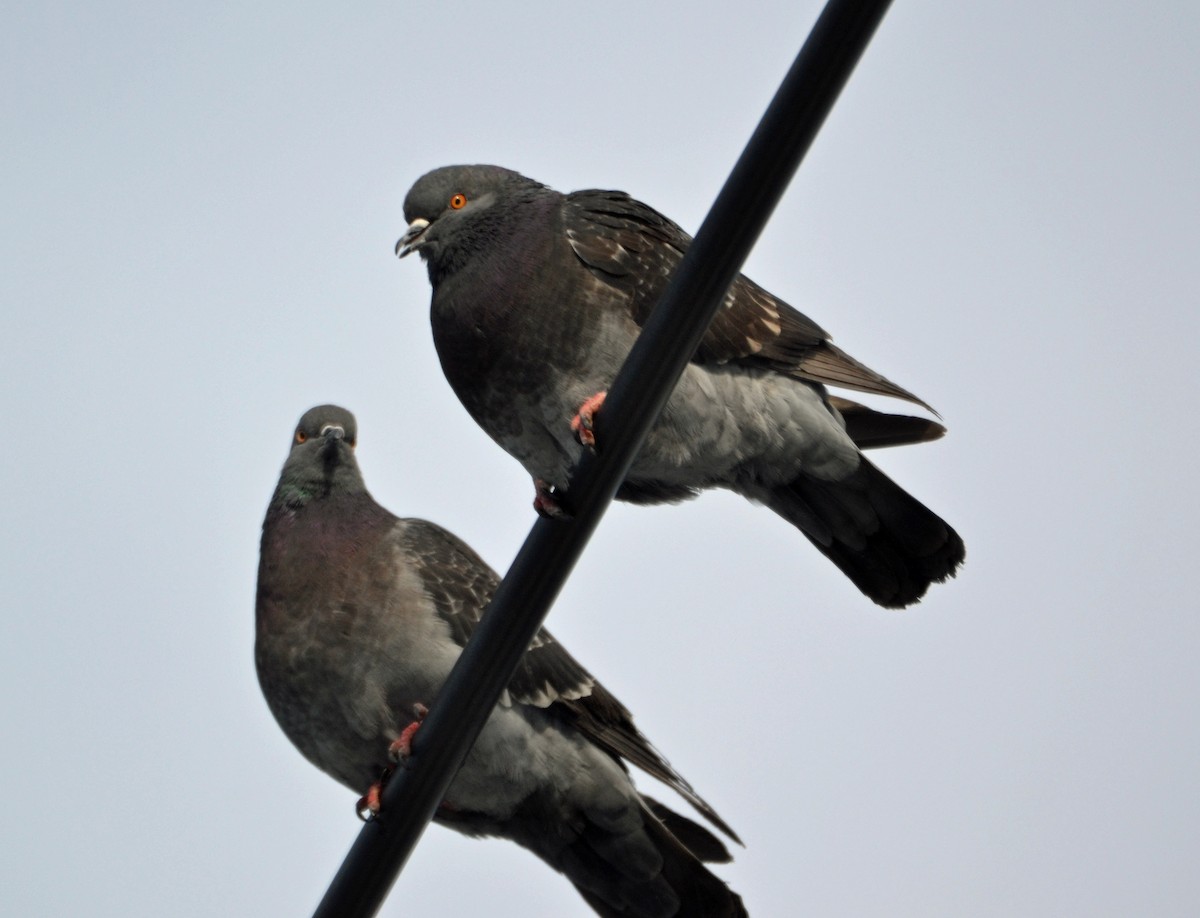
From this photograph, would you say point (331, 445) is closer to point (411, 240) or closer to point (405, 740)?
point (411, 240)

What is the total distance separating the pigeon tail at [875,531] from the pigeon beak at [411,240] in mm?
1965

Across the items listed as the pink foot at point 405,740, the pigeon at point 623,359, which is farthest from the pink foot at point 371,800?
the pigeon at point 623,359

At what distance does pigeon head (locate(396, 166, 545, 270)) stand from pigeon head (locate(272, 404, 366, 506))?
1.16m

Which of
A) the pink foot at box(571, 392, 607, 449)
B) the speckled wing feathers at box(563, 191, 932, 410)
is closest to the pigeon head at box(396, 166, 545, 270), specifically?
the speckled wing feathers at box(563, 191, 932, 410)

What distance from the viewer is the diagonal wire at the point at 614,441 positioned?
131 inches

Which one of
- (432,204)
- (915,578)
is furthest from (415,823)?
(432,204)

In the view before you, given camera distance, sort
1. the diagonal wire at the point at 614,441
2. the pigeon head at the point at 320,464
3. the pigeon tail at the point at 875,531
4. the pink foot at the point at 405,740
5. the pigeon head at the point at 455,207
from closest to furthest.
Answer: the diagonal wire at the point at 614,441 < the pink foot at the point at 405,740 < the pigeon tail at the point at 875,531 < the pigeon head at the point at 455,207 < the pigeon head at the point at 320,464

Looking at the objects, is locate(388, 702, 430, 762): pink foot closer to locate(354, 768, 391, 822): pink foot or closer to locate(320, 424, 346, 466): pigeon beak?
locate(354, 768, 391, 822): pink foot

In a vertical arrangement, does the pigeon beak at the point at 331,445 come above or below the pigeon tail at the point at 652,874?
above

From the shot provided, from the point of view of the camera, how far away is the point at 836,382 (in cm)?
680

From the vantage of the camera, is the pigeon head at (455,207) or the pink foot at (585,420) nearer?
the pink foot at (585,420)

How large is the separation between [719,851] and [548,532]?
3.53m

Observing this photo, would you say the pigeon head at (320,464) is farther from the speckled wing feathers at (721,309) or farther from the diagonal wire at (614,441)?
the diagonal wire at (614,441)

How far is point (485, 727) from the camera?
261 inches
